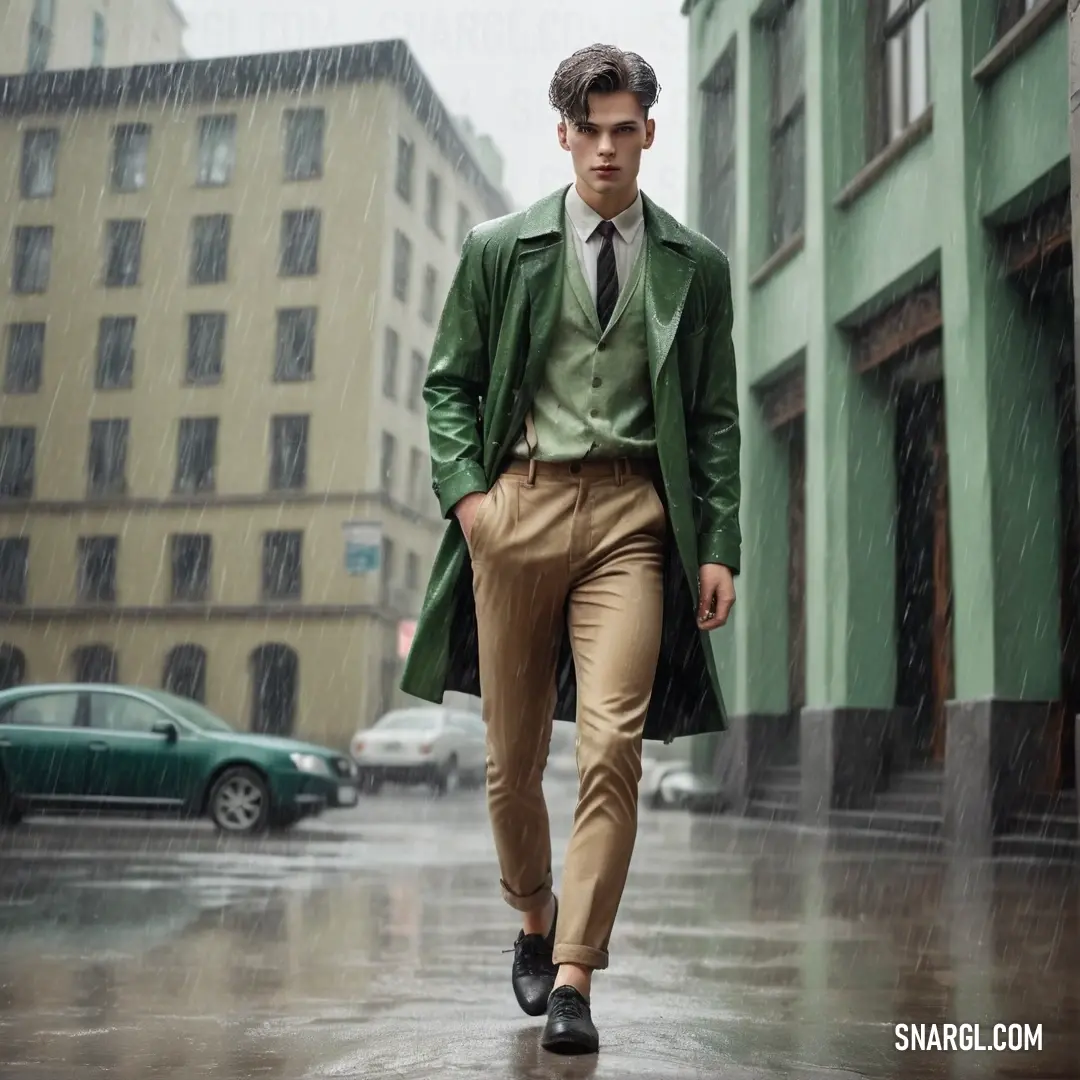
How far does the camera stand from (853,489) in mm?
14305

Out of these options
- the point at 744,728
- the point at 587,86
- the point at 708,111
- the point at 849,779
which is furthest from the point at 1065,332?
the point at 708,111

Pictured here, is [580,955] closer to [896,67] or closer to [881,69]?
[896,67]

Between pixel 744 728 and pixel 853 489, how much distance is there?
3.84 m

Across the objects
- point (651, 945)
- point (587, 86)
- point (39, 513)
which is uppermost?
point (39, 513)

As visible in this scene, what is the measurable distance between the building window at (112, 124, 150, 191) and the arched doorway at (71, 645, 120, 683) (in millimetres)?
13893

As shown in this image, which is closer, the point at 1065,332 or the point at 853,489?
the point at 1065,332

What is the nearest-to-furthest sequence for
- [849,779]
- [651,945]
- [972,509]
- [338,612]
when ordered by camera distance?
[651,945] → [972,509] → [849,779] → [338,612]

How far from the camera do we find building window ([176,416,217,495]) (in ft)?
143

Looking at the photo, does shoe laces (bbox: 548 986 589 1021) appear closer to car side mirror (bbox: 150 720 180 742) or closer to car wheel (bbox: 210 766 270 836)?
car wheel (bbox: 210 766 270 836)

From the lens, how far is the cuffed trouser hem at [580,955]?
11.3 ft

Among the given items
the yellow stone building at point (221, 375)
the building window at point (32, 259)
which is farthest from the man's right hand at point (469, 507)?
the building window at point (32, 259)

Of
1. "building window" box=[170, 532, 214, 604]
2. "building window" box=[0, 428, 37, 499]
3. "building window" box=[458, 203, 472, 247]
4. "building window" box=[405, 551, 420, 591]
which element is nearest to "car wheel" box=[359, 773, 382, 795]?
"building window" box=[170, 532, 214, 604]

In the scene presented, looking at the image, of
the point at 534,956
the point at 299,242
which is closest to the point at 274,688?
the point at 299,242

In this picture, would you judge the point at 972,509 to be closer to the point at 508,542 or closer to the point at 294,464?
the point at 508,542
